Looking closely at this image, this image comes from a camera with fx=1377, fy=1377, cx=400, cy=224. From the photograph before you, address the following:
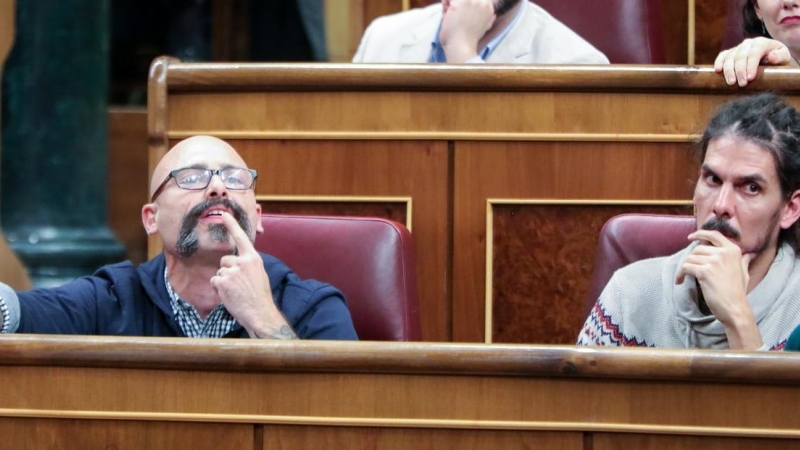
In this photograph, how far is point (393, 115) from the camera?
1393 millimetres

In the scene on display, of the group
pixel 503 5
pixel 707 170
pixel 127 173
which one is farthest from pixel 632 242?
pixel 127 173

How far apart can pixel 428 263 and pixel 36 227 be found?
902mm

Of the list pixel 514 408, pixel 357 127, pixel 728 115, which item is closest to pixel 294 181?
pixel 357 127

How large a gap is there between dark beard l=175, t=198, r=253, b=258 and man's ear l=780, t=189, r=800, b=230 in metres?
0.46

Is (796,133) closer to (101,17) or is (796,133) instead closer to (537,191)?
(537,191)

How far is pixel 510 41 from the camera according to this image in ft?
5.30

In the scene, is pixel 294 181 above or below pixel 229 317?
above

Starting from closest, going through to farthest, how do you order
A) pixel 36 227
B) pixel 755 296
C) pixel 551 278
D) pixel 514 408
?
pixel 514 408 → pixel 755 296 → pixel 551 278 → pixel 36 227

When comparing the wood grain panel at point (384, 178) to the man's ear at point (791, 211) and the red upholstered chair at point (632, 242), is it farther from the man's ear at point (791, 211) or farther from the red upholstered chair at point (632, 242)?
the man's ear at point (791, 211)

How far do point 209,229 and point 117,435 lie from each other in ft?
1.21

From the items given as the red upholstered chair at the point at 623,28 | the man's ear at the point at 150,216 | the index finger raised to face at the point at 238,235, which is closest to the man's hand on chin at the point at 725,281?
the index finger raised to face at the point at 238,235

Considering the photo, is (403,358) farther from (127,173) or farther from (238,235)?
(127,173)

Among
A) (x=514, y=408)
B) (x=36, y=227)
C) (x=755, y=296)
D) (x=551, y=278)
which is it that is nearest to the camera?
(x=514, y=408)

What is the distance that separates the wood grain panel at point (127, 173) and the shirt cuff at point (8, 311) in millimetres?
1324
